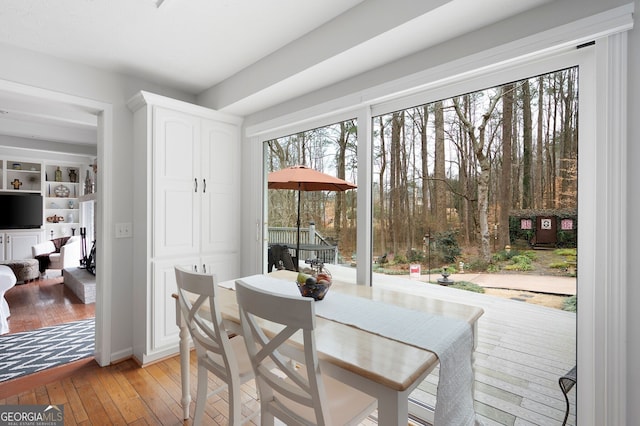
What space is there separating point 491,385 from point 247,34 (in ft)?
8.70

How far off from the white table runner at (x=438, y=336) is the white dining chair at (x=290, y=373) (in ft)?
1.02

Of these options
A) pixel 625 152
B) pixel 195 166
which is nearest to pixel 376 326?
pixel 625 152

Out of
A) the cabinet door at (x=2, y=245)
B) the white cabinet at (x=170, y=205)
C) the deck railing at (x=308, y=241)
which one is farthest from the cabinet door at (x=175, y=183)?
the cabinet door at (x=2, y=245)

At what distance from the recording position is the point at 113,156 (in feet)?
9.02

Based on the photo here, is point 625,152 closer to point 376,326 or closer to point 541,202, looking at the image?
point 541,202

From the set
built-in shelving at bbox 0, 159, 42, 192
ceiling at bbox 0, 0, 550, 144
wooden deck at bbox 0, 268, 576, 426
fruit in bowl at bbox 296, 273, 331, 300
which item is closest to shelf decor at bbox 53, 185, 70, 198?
built-in shelving at bbox 0, 159, 42, 192

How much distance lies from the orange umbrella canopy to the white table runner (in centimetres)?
97

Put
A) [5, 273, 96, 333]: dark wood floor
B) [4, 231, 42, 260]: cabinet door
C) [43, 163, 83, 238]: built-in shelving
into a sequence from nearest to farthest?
1. [5, 273, 96, 333]: dark wood floor
2. [4, 231, 42, 260]: cabinet door
3. [43, 163, 83, 238]: built-in shelving

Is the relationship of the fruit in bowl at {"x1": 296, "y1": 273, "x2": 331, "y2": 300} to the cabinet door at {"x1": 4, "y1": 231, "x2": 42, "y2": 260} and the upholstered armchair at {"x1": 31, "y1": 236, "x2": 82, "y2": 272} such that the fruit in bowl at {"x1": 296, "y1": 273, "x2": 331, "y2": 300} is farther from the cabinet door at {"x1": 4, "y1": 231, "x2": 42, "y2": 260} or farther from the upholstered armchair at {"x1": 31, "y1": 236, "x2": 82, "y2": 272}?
the cabinet door at {"x1": 4, "y1": 231, "x2": 42, "y2": 260}

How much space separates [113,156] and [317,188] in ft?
5.87

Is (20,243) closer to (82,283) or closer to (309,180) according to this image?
(82,283)

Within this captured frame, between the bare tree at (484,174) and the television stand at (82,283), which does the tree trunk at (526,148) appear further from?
the television stand at (82,283)

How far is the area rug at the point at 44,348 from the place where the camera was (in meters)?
2.61

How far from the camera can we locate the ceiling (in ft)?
5.66
